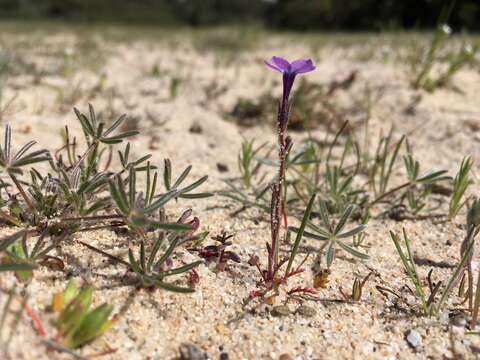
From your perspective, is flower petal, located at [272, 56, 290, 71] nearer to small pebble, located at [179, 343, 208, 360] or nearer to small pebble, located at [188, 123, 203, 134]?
small pebble, located at [179, 343, 208, 360]

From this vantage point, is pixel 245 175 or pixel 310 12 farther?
pixel 310 12

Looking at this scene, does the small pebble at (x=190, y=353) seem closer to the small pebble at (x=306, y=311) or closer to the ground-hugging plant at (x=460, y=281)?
the small pebble at (x=306, y=311)

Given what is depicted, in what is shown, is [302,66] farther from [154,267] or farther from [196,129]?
[196,129]

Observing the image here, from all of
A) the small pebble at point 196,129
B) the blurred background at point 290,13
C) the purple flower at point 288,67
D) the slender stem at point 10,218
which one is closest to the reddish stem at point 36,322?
the slender stem at point 10,218

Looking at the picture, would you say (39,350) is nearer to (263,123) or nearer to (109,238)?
(109,238)

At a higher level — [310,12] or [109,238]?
[310,12]

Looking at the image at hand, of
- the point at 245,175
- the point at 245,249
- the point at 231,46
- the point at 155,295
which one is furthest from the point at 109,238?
the point at 231,46

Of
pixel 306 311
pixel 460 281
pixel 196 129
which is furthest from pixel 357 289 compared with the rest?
pixel 196 129
